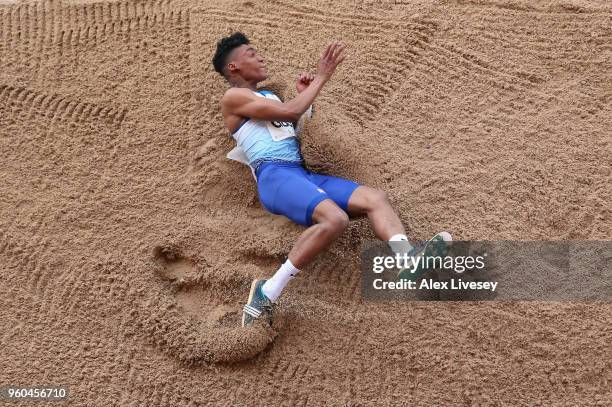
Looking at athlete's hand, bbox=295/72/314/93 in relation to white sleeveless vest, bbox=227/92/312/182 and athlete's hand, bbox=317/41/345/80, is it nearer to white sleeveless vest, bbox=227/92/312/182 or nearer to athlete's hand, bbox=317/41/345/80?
white sleeveless vest, bbox=227/92/312/182

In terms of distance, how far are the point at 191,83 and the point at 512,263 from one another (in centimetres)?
268

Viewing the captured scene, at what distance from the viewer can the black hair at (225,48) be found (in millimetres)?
5297

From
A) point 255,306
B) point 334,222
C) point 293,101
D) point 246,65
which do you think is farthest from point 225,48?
point 255,306

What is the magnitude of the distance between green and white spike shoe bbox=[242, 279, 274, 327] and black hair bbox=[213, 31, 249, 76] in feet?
5.38

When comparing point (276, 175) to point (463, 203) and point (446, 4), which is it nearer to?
point (463, 203)

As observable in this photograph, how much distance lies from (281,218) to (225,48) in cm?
126

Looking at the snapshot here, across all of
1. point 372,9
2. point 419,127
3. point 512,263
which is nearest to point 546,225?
point 512,263

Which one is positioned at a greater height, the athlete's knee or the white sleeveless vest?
the white sleeveless vest

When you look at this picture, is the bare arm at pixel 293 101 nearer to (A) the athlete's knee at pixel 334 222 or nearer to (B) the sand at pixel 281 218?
(B) the sand at pixel 281 218

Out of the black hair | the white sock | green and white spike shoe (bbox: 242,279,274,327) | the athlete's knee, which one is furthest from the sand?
the athlete's knee

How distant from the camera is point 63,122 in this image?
5.60m

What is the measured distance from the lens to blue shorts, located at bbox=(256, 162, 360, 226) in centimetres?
477

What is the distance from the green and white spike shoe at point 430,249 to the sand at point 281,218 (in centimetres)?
28

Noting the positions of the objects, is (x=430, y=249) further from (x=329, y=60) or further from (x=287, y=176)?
(x=329, y=60)
